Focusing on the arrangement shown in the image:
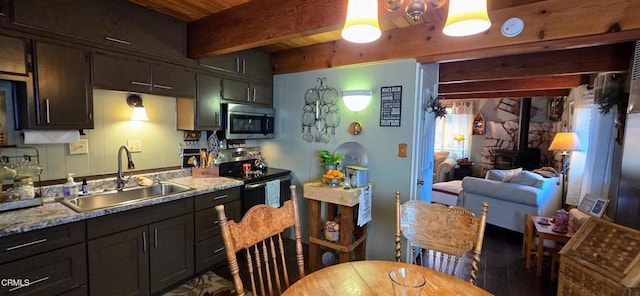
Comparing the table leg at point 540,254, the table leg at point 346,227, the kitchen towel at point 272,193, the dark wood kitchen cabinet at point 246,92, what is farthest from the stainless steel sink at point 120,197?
the table leg at point 540,254

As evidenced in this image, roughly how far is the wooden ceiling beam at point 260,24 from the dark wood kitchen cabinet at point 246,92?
503 mm

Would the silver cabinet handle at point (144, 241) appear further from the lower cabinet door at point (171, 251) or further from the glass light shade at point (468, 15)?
the glass light shade at point (468, 15)

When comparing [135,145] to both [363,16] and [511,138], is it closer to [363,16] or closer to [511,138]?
[363,16]

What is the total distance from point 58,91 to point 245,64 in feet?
5.48

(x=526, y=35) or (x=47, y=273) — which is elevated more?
(x=526, y=35)

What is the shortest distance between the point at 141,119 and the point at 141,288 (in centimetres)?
140

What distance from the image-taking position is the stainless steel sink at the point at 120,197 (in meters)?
2.00

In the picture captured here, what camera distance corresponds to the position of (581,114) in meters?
3.98

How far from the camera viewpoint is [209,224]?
2.53m

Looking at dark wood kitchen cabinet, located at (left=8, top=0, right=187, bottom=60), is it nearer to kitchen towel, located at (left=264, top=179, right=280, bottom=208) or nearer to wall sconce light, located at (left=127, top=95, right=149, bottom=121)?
wall sconce light, located at (left=127, top=95, right=149, bottom=121)

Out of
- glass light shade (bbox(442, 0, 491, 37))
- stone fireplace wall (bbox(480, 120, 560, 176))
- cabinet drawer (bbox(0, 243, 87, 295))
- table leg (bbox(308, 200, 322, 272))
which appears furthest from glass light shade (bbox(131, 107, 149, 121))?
stone fireplace wall (bbox(480, 120, 560, 176))

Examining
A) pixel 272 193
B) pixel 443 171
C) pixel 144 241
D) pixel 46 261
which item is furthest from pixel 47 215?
pixel 443 171

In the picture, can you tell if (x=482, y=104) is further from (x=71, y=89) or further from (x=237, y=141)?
(x=71, y=89)

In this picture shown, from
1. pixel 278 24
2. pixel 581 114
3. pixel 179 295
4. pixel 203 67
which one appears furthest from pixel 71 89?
pixel 581 114
